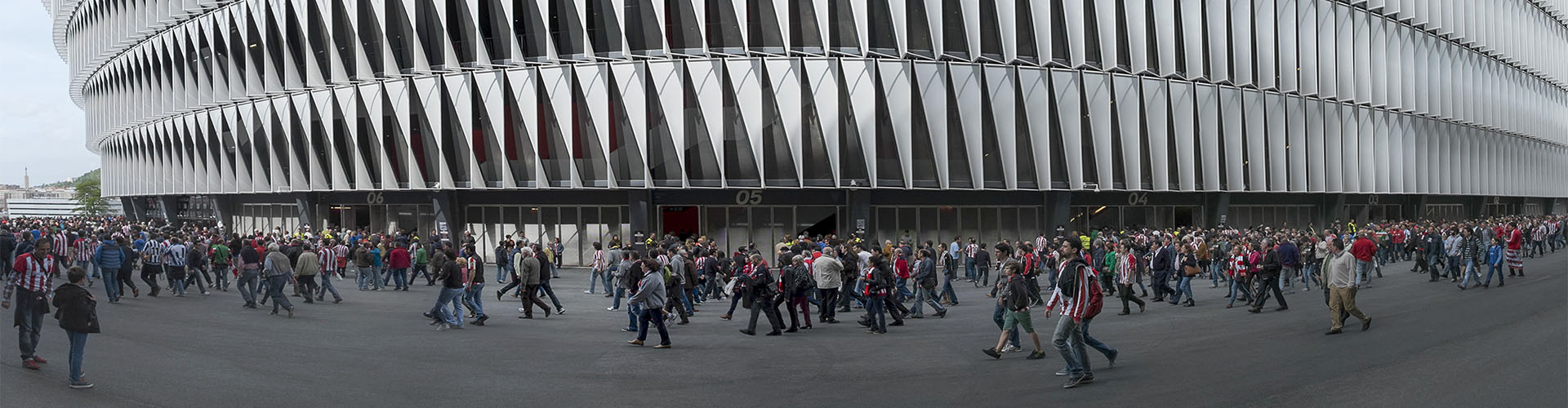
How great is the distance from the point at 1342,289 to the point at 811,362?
744 cm

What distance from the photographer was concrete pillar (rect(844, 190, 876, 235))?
35.3 m

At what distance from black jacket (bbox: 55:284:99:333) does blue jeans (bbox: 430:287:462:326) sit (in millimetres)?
6066

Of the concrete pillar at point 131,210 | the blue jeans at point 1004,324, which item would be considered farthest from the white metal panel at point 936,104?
the concrete pillar at point 131,210

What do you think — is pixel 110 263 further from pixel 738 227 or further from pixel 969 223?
pixel 969 223

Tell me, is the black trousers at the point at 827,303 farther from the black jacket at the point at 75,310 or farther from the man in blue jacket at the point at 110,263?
the man in blue jacket at the point at 110,263

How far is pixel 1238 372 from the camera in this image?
441 inches

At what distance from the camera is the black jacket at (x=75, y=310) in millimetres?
10617

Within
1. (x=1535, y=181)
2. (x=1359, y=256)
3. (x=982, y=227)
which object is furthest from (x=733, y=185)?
(x=1535, y=181)

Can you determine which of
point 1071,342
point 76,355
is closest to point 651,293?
point 1071,342

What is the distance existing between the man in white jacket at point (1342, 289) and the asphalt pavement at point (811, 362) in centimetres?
31

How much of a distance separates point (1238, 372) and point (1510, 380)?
8.36 ft

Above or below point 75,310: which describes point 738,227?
above

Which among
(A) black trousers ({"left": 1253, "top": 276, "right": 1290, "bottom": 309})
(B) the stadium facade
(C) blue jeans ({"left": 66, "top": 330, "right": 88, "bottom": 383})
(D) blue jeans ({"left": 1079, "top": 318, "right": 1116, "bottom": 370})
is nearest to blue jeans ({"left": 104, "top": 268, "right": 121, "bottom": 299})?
(C) blue jeans ({"left": 66, "top": 330, "right": 88, "bottom": 383})

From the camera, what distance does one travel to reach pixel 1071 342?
1105cm
